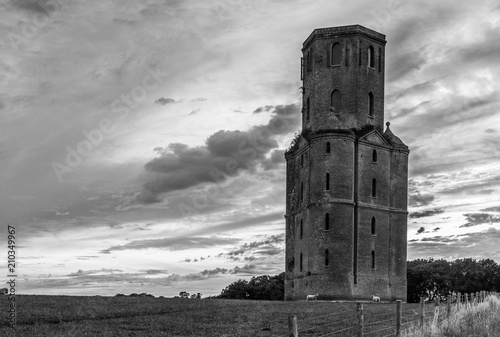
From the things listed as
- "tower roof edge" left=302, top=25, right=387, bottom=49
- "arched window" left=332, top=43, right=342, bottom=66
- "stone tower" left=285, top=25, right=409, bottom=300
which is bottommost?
"stone tower" left=285, top=25, right=409, bottom=300

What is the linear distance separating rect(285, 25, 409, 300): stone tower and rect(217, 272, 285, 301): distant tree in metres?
27.4

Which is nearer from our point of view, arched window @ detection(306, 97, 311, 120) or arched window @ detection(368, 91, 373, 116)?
arched window @ detection(368, 91, 373, 116)

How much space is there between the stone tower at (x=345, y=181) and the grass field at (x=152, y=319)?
21021 millimetres

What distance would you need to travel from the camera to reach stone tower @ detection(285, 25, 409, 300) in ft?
182

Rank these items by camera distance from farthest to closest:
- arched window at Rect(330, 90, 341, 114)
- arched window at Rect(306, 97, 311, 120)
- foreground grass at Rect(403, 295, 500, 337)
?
arched window at Rect(306, 97, 311, 120) → arched window at Rect(330, 90, 341, 114) → foreground grass at Rect(403, 295, 500, 337)

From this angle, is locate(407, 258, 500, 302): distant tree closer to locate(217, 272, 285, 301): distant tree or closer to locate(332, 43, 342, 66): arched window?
locate(217, 272, 285, 301): distant tree

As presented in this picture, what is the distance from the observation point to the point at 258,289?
9169 cm

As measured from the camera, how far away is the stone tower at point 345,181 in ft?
182

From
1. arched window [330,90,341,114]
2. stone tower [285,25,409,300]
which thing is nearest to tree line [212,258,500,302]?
stone tower [285,25,409,300]

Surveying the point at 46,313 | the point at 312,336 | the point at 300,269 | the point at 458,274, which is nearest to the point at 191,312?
the point at 46,313

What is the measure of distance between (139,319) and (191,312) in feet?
12.8

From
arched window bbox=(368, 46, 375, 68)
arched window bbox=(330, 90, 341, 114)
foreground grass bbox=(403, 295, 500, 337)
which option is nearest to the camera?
foreground grass bbox=(403, 295, 500, 337)

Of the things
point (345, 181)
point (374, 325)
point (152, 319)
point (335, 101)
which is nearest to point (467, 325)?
point (374, 325)

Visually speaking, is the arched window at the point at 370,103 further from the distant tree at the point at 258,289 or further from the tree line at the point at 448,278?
the distant tree at the point at 258,289
